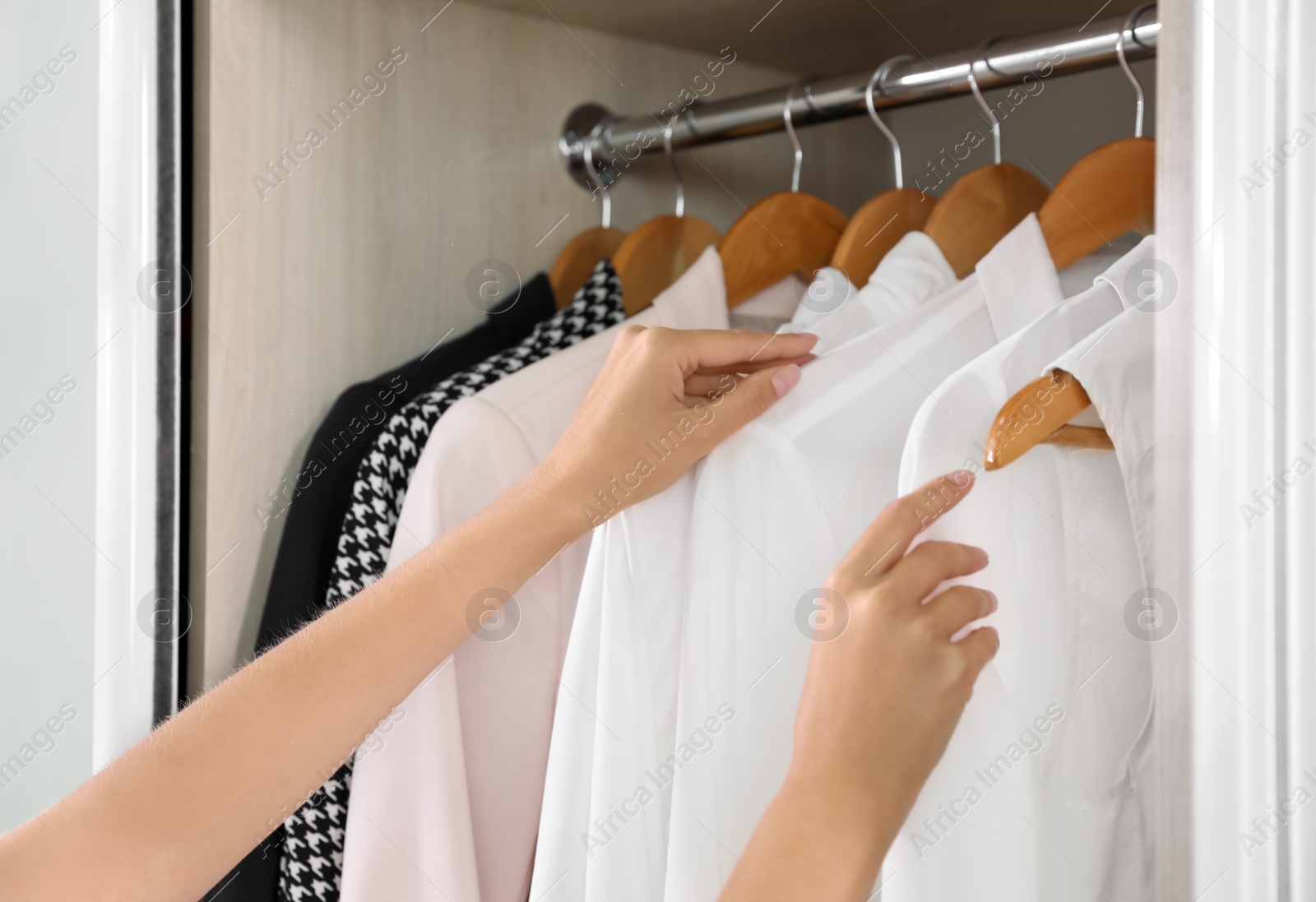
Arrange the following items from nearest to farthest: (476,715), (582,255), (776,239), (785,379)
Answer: (785,379), (476,715), (776,239), (582,255)

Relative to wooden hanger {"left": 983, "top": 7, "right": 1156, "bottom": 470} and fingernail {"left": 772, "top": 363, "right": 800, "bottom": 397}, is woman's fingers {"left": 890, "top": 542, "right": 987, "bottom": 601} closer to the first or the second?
fingernail {"left": 772, "top": 363, "right": 800, "bottom": 397}

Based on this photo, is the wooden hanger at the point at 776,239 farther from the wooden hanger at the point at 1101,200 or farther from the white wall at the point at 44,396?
the white wall at the point at 44,396

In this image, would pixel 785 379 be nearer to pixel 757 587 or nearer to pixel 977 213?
pixel 757 587

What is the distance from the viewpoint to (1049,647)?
1.67 feet

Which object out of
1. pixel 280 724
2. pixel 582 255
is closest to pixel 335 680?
pixel 280 724

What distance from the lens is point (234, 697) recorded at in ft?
1.90

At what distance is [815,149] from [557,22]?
12.7 inches

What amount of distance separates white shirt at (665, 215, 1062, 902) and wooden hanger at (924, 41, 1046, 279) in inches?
8.2

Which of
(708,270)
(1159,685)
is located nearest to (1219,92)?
(1159,685)

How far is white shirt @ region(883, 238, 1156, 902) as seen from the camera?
455 millimetres

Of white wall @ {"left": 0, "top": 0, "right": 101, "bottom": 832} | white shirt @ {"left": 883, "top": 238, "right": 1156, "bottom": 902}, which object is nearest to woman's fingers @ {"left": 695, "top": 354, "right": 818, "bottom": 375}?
white shirt @ {"left": 883, "top": 238, "right": 1156, "bottom": 902}

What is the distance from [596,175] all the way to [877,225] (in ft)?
1.02

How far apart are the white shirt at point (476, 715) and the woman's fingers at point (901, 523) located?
278 mm

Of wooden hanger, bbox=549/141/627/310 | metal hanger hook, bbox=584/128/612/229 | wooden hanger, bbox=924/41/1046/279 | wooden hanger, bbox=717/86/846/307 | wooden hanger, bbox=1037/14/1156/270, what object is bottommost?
wooden hanger, bbox=1037/14/1156/270
